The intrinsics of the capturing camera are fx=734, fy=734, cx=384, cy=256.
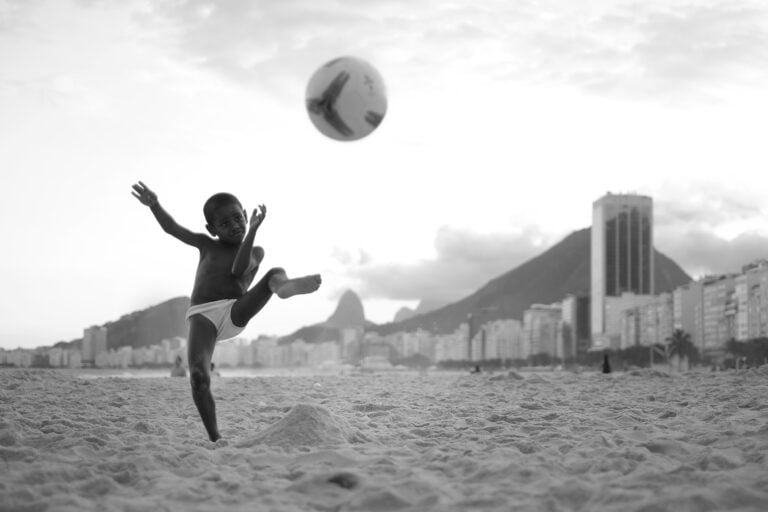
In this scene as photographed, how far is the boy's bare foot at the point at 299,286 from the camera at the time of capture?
212 inches

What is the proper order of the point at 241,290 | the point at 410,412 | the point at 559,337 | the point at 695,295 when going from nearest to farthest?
the point at 241,290
the point at 410,412
the point at 695,295
the point at 559,337

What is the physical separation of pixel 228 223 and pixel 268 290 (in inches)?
28.5

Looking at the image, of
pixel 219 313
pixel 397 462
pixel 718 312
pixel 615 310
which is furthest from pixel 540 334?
pixel 397 462

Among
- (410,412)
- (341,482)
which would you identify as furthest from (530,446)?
(410,412)

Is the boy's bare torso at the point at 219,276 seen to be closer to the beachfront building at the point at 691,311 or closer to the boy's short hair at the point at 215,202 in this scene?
the boy's short hair at the point at 215,202

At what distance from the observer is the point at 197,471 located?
14.9 feet

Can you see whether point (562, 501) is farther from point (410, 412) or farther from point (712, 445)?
point (410, 412)

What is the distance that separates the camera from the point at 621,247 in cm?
16738

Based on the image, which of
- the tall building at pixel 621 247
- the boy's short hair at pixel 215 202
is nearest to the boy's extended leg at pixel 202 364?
the boy's short hair at pixel 215 202

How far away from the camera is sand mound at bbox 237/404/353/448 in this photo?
217 inches

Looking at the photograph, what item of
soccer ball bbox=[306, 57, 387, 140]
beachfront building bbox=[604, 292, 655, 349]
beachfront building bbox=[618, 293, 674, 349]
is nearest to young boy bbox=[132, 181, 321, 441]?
soccer ball bbox=[306, 57, 387, 140]

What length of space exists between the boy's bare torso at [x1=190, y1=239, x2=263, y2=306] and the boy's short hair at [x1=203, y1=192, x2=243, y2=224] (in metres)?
0.25

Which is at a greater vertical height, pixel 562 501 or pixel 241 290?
pixel 241 290

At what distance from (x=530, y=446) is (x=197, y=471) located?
2.36 m
